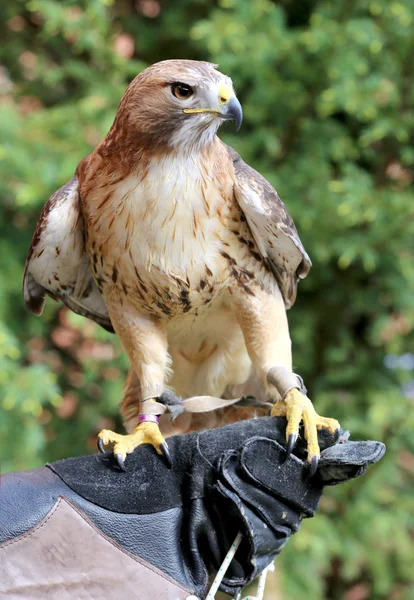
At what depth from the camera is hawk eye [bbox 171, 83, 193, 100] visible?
1.79 meters

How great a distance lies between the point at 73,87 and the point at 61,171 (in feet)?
3.62

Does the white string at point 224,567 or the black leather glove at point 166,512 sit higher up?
the black leather glove at point 166,512

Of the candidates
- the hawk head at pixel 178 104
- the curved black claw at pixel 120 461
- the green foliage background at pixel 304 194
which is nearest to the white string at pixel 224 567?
the curved black claw at pixel 120 461

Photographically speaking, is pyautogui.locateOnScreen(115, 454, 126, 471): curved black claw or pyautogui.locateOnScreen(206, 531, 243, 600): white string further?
pyautogui.locateOnScreen(115, 454, 126, 471): curved black claw

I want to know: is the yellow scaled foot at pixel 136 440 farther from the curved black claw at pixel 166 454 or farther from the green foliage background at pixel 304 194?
the green foliage background at pixel 304 194

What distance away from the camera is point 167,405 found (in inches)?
83.4

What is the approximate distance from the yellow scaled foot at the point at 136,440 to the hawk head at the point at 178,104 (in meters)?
0.83

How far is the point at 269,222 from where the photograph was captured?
2.01 meters

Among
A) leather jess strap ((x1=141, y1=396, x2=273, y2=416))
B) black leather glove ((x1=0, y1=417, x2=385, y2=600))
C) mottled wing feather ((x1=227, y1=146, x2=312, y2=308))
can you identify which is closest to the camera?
black leather glove ((x1=0, y1=417, x2=385, y2=600))

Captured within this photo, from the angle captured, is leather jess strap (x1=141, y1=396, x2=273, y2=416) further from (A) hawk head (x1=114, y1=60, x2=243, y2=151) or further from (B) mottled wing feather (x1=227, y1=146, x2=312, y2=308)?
(A) hawk head (x1=114, y1=60, x2=243, y2=151)

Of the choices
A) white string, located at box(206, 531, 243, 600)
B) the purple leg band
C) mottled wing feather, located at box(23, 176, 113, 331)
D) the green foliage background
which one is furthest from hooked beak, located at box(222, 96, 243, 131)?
the green foliage background

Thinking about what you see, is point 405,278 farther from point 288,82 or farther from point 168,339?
point 168,339

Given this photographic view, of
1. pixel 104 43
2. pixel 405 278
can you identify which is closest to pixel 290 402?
pixel 405 278

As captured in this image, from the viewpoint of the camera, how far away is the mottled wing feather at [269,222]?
199 centimetres
